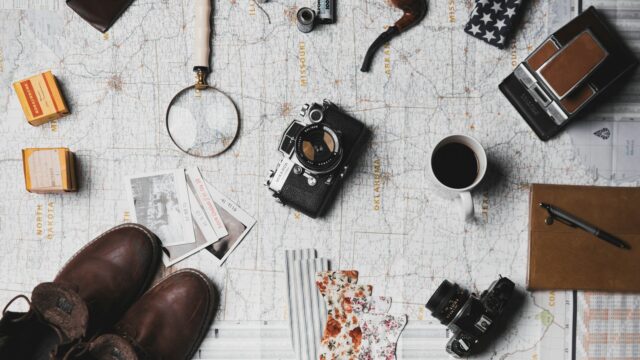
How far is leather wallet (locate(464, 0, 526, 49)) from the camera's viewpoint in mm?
1165

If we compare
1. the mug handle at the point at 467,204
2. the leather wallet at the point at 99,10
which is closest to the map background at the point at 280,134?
the leather wallet at the point at 99,10

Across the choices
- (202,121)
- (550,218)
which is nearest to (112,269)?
A: (202,121)

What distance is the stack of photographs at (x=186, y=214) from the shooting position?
1184 mm

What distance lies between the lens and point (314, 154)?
110 cm

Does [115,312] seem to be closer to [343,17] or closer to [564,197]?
[343,17]

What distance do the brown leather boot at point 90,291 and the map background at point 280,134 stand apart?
0.07 m

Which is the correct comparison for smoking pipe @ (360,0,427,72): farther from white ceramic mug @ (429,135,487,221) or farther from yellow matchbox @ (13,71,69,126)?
yellow matchbox @ (13,71,69,126)

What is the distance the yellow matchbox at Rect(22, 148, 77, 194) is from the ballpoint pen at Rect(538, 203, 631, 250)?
3.62ft

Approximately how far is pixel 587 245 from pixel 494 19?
0.57 meters

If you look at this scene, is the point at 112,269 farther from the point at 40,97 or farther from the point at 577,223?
the point at 577,223

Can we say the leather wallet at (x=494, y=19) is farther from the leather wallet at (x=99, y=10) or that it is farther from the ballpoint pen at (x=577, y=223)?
the leather wallet at (x=99, y=10)

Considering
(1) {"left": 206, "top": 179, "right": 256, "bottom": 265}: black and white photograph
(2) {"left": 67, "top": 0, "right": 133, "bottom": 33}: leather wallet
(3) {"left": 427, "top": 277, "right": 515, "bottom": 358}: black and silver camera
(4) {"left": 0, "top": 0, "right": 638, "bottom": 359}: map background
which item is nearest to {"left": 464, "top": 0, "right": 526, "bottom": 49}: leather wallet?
(4) {"left": 0, "top": 0, "right": 638, "bottom": 359}: map background

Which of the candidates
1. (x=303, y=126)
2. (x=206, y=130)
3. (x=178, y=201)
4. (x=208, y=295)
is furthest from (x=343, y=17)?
(x=208, y=295)

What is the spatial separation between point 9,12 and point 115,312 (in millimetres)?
766
